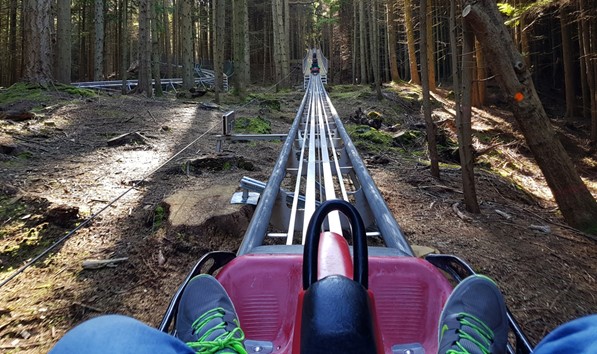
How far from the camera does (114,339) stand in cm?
88

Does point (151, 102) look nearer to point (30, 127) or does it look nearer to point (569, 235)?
point (30, 127)

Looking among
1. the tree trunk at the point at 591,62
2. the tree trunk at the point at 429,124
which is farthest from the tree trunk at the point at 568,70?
the tree trunk at the point at 429,124

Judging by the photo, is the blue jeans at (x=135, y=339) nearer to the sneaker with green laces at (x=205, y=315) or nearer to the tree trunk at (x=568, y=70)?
the sneaker with green laces at (x=205, y=315)

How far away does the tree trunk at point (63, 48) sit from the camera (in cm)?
1294

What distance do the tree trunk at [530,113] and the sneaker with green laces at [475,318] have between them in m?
4.05

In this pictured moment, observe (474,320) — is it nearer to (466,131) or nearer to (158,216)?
(158,216)

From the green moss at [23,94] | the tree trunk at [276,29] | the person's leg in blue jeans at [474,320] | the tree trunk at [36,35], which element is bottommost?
the person's leg in blue jeans at [474,320]

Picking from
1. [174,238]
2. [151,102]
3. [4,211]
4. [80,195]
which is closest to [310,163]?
[174,238]

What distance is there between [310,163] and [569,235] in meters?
3.06

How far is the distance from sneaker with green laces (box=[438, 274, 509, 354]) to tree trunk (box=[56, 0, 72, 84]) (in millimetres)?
14388

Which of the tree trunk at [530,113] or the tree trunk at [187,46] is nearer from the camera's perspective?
the tree trunk at [530,113]

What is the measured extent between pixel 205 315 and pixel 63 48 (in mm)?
14296

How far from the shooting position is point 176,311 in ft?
4.65

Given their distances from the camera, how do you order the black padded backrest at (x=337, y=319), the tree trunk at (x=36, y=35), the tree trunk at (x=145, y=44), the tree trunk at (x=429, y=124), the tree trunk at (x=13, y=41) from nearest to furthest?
the black padded backrest at (x=337, y=319) < the tree trunk at (x=429, y=124) < the tree trunk at (x=36, y=35) < the tree trunk at (x=145, y=44) < the tree trunk at (x=13, y=41)
